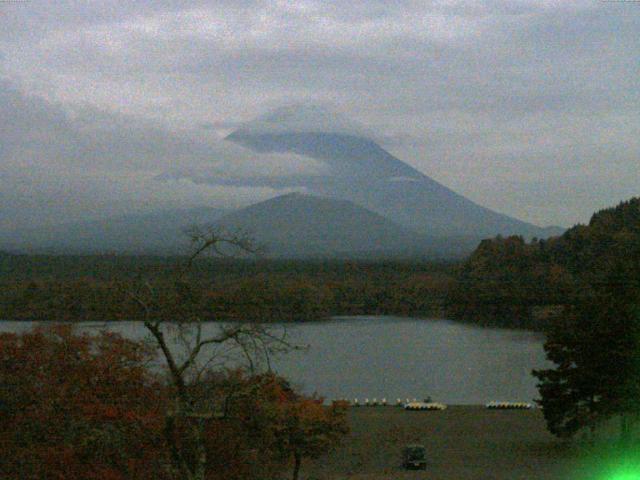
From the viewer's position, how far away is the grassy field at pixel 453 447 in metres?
7.61

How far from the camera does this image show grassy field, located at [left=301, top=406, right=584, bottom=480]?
7613 millimetres

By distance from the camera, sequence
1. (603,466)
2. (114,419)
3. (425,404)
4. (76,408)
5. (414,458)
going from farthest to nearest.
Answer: (425,404) → (414,458) → (603,466) → (76,408) → (114,419)

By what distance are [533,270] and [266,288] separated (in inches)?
500

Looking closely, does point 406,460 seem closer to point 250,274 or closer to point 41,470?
point 41,470

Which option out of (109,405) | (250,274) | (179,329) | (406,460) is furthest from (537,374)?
(250,274)

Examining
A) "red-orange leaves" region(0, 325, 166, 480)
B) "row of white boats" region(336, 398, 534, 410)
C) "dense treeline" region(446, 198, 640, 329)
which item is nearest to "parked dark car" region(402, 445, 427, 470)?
"red-orange leaves" region(0, 325, 166, 480)

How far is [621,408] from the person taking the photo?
26.4ft

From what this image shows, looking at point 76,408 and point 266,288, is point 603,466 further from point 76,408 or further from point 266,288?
point 266,288

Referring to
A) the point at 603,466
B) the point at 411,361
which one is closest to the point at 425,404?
the point at 603,466

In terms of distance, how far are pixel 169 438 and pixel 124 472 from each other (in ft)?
5.65

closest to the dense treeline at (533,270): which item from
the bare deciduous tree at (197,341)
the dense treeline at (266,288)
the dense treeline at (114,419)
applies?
the dense treeline at (266,288)

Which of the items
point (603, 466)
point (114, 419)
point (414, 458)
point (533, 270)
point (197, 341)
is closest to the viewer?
point (197, 341)

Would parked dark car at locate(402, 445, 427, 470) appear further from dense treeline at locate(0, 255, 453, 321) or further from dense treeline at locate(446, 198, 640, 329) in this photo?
dense treeline at locate(446, 198, 640, 329)

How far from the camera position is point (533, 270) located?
33.6 m
